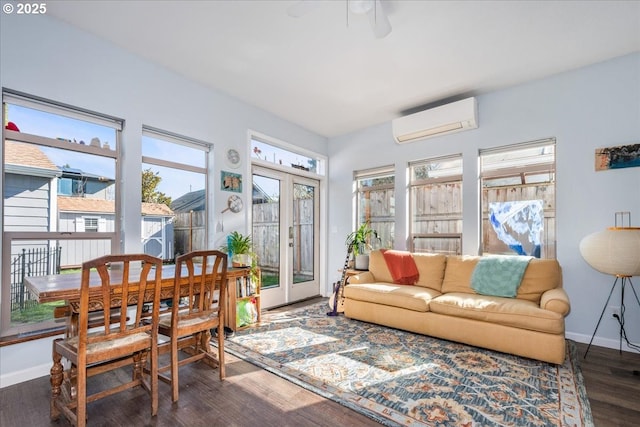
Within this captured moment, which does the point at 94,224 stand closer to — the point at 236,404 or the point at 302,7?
the point at 236,404

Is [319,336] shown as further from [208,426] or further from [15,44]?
[15,44]

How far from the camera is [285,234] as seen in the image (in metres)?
4.86

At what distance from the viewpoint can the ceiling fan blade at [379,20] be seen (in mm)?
2135

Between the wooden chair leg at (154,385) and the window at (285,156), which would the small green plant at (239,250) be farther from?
the wooden chair leg at (154,385)

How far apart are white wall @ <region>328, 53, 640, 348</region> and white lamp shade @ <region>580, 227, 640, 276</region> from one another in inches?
22.8

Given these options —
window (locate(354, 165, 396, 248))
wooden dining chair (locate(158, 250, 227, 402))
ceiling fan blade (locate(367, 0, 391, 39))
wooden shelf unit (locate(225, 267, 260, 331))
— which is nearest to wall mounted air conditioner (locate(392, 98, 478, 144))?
window (locate(354, 165, 396, 248))

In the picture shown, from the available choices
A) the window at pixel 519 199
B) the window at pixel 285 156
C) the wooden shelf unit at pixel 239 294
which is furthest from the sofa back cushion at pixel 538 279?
the window at pixel 285 156

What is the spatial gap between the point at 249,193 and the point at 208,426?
111 inches

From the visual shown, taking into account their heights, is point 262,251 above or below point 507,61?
below

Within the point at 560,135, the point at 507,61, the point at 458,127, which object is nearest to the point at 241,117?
the point at 458,127

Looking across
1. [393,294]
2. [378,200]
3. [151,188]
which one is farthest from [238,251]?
[378,200]

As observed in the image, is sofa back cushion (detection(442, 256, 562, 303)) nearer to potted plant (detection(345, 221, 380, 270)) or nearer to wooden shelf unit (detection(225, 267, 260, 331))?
potted plant (detection(345, 221, 380, 270))

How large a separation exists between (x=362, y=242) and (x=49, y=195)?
12.3 feet

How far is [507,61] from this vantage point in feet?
10.4
